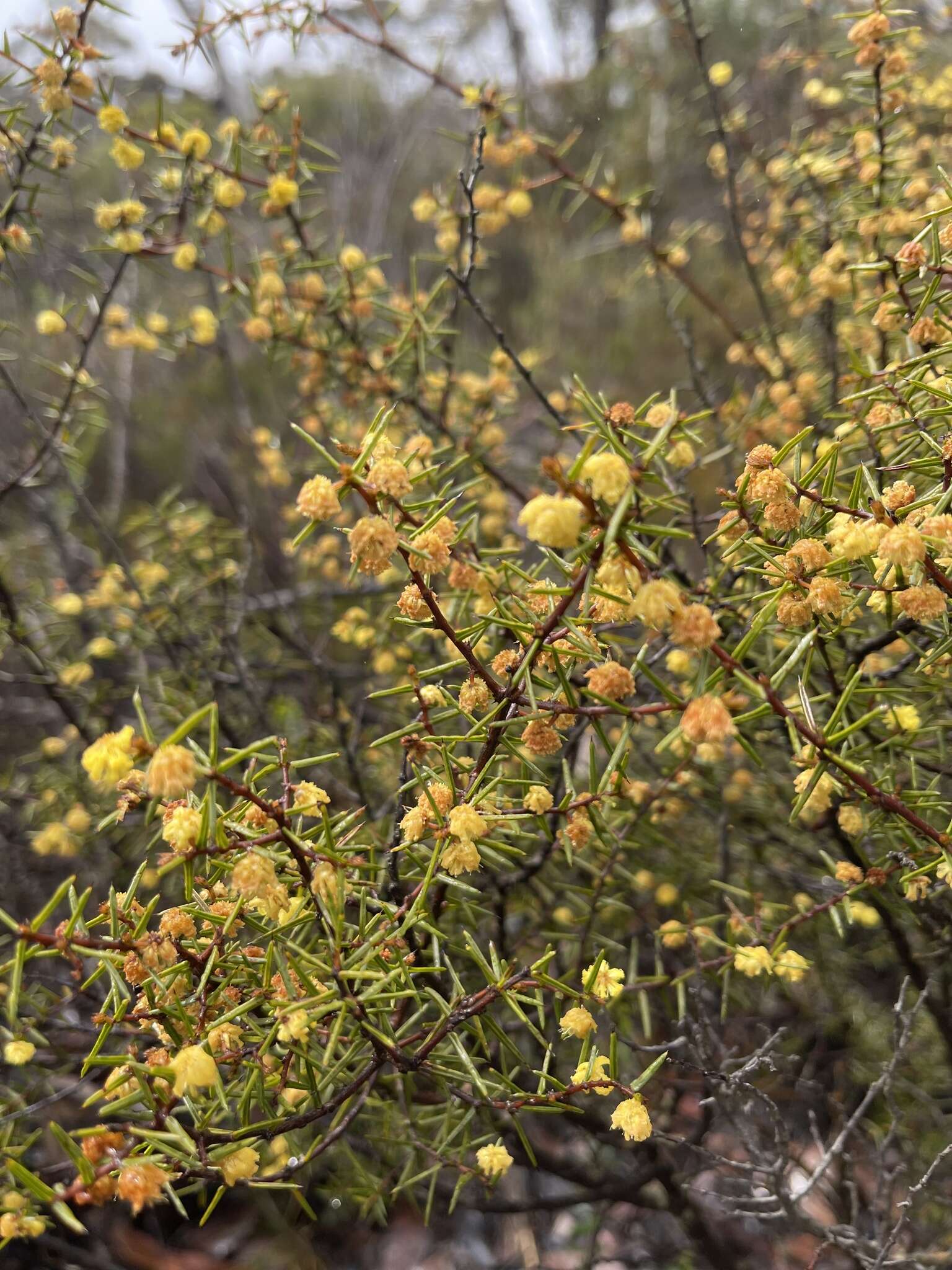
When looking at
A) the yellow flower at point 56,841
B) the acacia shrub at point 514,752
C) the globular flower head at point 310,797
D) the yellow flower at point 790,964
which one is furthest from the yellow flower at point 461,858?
the yellow flower at point 56,841

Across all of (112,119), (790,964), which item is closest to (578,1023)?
(790,964)

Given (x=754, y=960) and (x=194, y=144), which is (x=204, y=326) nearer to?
(x=194, y=144)

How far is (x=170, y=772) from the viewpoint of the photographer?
0.58 meters

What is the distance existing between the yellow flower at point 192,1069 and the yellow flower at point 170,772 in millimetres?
227

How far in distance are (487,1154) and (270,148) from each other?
1.69 m

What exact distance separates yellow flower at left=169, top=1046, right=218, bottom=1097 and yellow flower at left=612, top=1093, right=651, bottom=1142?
0.37 metres

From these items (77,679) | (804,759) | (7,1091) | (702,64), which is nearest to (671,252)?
(702,64)

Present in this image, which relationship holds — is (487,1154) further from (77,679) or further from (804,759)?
(77,679)

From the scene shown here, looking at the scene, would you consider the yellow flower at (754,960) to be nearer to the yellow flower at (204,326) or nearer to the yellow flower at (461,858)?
the yellow flower at (461,858)

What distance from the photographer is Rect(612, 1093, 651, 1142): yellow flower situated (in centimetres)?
75

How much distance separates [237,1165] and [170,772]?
0.39 m

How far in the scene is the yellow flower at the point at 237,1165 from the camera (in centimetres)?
70

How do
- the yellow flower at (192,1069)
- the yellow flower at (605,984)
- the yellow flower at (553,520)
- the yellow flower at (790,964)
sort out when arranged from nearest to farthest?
the yellow flower at (553,520) → the yellow flower at (192,1069) → the yellow flower at (605,984) → the yellow flower at (790,964)

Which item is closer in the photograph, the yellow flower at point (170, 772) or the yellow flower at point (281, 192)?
the yellow flower at point (170, 772)
